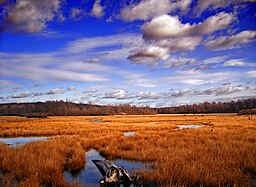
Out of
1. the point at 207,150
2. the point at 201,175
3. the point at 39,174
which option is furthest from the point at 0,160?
the point at 207,150

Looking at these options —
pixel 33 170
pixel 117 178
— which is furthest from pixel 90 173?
pixel 117 178

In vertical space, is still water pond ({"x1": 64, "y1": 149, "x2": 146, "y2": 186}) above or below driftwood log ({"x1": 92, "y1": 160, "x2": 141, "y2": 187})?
below

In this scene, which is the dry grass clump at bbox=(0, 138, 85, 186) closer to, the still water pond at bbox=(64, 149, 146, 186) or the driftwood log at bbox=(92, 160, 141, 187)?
the still water pond at bbox=(64, 149, 146, 186)

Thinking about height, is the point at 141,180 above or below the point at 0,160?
below

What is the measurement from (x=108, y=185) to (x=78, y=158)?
214 inches

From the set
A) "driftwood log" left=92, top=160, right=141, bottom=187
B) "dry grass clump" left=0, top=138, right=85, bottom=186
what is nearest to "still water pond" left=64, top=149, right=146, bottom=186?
"dry grass clump" left=0, top=138, right=85, bottom=186

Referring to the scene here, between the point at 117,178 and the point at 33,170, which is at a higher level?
the point at 33,170

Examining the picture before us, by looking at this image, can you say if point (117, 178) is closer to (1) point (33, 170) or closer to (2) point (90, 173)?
(2) point (90, 173)

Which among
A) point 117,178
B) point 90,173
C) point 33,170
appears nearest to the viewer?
point 117,178

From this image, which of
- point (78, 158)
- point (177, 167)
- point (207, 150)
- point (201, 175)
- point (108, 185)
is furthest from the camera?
point (207, 150)

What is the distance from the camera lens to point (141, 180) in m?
10.3

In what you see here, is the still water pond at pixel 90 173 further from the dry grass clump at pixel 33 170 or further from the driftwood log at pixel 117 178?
the driftwood log at pixel 117 178

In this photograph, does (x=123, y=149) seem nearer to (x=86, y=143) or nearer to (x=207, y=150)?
(x=86, y=143)

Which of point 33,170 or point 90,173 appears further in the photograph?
point 90,173
